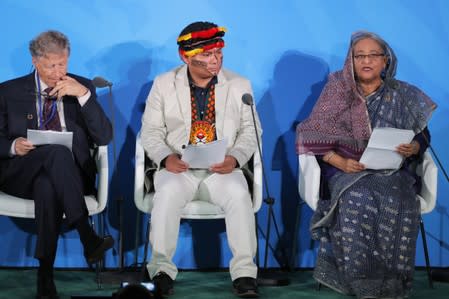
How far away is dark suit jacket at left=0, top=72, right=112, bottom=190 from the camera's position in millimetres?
4891

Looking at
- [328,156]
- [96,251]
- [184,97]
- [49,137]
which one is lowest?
[96,251]

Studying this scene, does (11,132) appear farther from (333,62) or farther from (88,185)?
(333,62)

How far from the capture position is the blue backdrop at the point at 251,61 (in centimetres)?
543

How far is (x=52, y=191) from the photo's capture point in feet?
15.0

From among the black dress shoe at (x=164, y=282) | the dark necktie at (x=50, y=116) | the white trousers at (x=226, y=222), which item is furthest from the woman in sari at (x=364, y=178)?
Answer: the dark necktie at (x=50, y=116)

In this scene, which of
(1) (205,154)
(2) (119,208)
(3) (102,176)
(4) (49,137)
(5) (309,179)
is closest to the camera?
(4) (49,137)

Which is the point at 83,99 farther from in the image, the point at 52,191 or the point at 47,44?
the point at 52,191

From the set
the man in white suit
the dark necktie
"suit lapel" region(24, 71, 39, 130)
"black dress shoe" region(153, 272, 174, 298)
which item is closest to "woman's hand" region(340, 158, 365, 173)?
the man in white suit

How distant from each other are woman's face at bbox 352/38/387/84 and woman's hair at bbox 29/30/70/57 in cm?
167

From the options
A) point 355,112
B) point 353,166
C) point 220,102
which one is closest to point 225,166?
point 220,102

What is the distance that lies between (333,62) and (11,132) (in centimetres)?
202

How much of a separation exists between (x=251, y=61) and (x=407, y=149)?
1.17 m

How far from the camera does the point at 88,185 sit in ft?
16.2

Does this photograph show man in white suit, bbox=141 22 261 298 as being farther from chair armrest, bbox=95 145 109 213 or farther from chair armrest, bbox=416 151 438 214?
chair armrest, bbox=416 151 438 214
